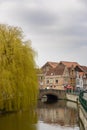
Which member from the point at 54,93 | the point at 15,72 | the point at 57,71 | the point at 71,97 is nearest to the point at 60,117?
the point at 15,72

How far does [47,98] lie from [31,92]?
137ft

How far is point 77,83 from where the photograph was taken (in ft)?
330

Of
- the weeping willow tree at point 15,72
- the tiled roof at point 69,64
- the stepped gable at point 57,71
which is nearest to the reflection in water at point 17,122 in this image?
the weeping willow tree at point 15,72

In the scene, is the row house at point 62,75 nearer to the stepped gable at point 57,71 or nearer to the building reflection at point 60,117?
the stepped gable at point 57,71

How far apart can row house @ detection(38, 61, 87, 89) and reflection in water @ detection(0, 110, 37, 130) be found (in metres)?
52.0

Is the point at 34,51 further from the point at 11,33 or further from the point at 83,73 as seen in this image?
Answer: the point at 83,73

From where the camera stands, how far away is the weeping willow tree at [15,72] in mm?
36781

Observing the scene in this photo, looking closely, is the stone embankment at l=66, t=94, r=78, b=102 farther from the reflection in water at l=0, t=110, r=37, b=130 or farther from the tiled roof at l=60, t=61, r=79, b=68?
the reflection in water at l=0, t=110, r=37, b=130

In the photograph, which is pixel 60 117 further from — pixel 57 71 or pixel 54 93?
pixel 57 71

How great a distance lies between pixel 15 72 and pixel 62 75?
2180 inches

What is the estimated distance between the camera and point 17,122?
33.7 m

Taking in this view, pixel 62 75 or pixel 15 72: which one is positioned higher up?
pixel 62 75

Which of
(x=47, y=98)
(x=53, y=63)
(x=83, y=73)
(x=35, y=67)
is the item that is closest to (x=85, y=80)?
(x=83, y=73)

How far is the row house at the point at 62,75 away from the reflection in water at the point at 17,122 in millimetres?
51982
